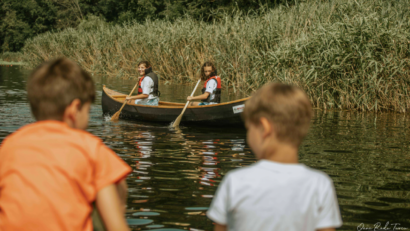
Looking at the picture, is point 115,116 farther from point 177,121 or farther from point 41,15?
point 41,15

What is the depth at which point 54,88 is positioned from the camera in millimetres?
1231

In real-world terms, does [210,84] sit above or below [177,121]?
above

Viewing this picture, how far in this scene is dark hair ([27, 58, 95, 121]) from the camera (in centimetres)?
124

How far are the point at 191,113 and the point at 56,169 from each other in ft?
22.6

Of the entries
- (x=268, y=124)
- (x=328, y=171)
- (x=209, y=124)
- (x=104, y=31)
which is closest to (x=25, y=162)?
(x=268, y=124)

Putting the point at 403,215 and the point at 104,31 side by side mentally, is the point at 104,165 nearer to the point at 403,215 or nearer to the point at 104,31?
the point at 403,215

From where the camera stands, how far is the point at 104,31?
20.3 metres

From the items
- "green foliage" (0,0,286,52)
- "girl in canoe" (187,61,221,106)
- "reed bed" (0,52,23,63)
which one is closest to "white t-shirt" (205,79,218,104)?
"girl in canoe" (187,61,221,106)

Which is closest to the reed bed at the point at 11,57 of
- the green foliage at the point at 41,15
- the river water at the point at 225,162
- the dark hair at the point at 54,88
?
the green foliage at the point at 41,15

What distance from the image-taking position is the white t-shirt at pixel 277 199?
128cm

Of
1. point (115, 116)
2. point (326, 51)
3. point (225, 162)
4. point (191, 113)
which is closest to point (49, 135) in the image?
point (225, 162)

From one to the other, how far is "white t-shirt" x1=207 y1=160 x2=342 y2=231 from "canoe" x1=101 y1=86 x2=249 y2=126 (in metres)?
5.93

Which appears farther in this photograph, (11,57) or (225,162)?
(11,57)

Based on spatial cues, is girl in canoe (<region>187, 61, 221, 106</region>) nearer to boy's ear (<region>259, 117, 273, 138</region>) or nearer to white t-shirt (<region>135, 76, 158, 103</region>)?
white t-shirt (<region>135, 76, 158, 103</region>)
